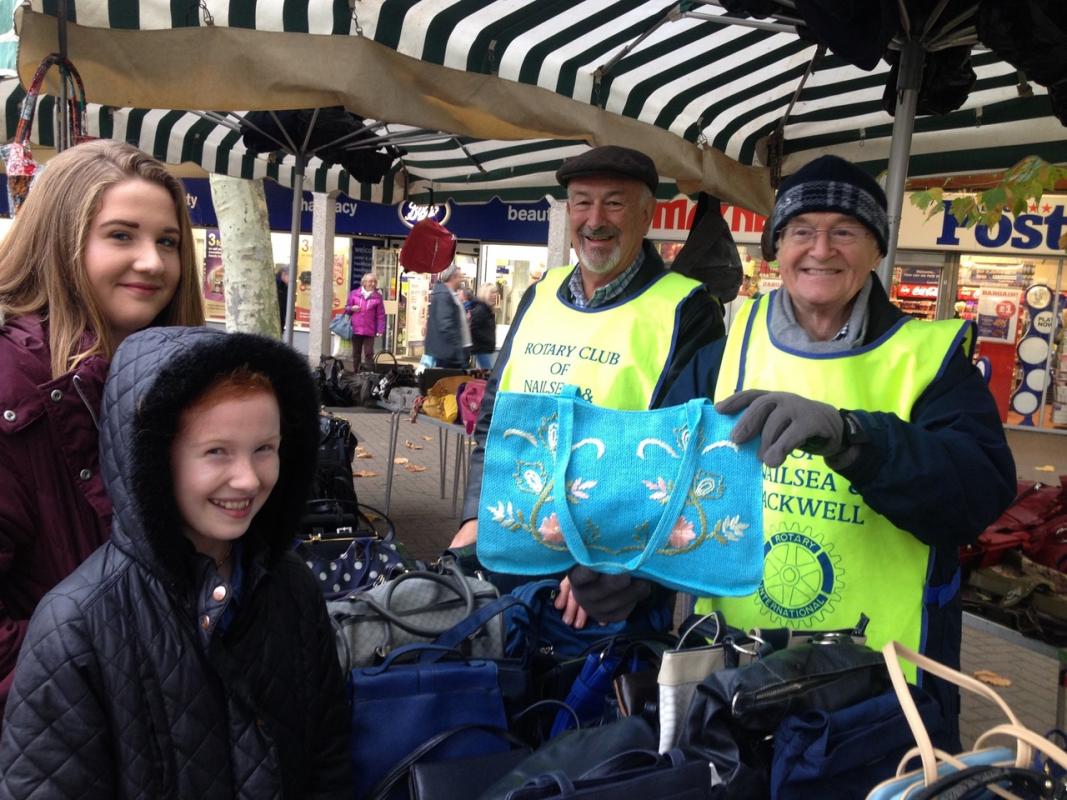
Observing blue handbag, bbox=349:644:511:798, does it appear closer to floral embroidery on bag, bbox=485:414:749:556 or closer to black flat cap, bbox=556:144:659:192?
floral embroidery on bag, bbox=485:414:749:556

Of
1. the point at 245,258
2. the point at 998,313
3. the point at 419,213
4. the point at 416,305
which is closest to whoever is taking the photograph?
the point at 245,258

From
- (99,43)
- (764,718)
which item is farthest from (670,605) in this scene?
(99,43)

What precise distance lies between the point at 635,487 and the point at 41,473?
1020mm

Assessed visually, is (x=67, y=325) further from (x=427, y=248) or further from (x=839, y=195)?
(x=427, y=248)

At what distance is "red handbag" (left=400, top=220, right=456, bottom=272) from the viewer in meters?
9.59

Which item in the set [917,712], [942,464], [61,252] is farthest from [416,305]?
[917,712]

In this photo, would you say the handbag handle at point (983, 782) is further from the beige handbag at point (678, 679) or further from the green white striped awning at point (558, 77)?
the green white striped awning at point (558, 77)

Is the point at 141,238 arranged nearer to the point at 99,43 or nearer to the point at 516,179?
the point at 99,43

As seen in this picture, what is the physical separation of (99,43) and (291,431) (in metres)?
2.18

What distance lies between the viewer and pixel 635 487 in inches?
57.2

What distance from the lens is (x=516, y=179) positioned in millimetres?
8180

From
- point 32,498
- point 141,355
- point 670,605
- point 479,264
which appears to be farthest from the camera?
point 479,264

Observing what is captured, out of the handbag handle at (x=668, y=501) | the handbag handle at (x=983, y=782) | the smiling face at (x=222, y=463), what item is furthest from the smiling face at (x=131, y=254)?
the handbag handle at (x=983, y=782)

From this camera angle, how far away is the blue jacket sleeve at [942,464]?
159 centimetres
